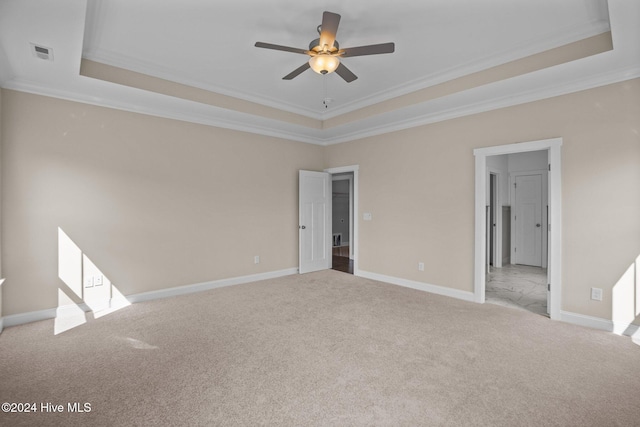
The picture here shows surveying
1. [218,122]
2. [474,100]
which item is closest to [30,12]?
[218,122]

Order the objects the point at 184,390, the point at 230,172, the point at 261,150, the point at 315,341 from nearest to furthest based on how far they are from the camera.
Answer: the point at 184,390 < the point at 315,341 < the point at 230,172 < the point at 261,150

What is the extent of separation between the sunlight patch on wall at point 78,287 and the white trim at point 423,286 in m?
3.81

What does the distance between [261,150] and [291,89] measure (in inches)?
53.9

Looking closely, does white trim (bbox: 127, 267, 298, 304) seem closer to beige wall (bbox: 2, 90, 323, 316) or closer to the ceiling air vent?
beige wall (bbox: 2, 90, 323, 316)

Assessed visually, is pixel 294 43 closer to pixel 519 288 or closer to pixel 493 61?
pixel 493 61

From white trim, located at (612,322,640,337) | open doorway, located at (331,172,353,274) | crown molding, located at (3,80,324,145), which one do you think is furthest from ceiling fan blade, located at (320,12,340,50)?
open doorway, located at (331,172,353,274)

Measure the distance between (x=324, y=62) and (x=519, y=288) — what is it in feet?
14.6

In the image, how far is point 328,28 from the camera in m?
2.34

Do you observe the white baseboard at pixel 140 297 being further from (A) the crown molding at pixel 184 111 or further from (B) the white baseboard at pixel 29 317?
(A) the crown molding at pixel 184 111

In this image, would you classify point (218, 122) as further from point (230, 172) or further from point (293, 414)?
point (293, 414)

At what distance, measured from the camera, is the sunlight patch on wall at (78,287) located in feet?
11.5

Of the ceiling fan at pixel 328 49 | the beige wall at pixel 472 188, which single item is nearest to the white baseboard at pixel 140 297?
the beige wall at pixel 472 188

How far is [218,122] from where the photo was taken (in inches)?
187

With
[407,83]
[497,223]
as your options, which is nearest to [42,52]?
[407,83]
